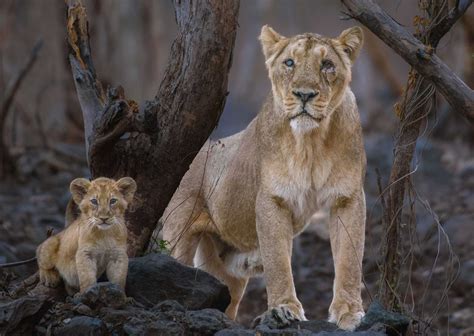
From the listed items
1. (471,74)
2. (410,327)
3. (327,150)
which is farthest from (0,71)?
(410,327)

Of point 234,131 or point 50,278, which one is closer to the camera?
point 50,278

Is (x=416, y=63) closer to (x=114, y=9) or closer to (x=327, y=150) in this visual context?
(x=327, y=150)

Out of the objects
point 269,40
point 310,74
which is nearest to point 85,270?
point 310,74

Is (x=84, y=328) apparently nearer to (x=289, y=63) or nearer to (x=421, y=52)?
(x=289, y=63)

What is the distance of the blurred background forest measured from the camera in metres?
9.60

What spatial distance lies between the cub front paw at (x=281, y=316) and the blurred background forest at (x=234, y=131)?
45 cm

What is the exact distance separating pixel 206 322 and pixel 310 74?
1603 millimetres

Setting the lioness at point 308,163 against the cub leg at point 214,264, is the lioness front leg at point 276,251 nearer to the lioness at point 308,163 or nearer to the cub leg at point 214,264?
the lioness at point 308,163

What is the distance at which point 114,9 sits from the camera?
18188 mm

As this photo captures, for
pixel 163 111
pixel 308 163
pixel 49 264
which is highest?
pixel 163 111

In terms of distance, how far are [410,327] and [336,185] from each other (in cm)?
112

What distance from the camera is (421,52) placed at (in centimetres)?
602

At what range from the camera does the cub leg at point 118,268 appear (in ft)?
19.4

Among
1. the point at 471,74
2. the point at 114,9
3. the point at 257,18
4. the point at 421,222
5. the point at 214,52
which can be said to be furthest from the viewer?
the point at 257,18
